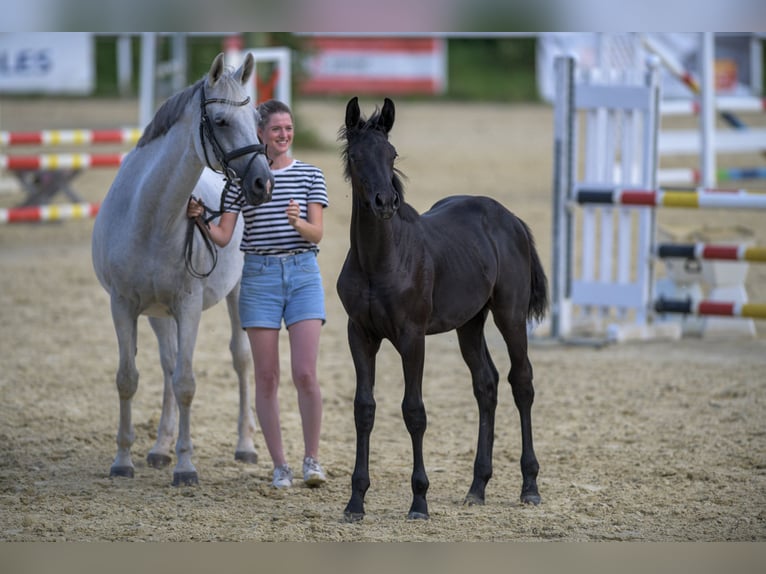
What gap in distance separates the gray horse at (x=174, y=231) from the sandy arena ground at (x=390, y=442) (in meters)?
0.53

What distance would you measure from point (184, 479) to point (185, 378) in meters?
0.49

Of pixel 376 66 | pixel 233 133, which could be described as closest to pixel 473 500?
pixel 233 133

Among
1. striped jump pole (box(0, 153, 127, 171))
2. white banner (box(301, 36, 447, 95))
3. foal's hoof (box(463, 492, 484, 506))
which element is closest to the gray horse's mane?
foal's hoof (box(463, 492, 484, 506))

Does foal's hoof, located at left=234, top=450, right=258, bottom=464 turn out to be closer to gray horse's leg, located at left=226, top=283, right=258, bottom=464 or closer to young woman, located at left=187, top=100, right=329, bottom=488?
gray horse's leg, located at left=226, top=283, right=258, bottom=464

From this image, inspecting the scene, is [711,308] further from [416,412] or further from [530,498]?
[416,412]

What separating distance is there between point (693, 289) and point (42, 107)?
17.8 metres

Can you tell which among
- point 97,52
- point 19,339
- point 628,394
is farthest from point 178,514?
point 97,52

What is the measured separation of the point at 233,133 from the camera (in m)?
4.61

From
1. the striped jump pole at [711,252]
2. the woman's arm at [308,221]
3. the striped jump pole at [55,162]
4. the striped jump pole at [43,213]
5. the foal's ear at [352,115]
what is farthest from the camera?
the striped jump pole at [55,162]

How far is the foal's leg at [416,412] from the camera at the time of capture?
4.44 metres

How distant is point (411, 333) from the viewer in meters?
4.42

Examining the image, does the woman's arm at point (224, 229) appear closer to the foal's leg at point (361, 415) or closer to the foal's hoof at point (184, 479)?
the foal's leg at point (361, 415)

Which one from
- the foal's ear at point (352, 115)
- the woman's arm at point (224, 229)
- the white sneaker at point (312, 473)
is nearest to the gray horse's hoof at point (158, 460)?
the white sneaker at point (312, 473)

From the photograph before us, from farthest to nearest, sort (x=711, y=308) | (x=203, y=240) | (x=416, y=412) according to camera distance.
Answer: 1. (x=711, y=308)
2. (x=203, y=240)
3. (x=416, y=412)
